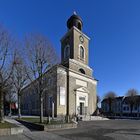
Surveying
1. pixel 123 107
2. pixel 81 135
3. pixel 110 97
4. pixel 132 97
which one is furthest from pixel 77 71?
pixel 123 107

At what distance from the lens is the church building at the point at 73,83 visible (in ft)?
139

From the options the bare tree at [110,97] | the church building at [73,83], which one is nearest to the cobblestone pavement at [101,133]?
the church building at [73,83]

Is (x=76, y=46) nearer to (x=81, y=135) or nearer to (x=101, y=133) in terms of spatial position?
(x=101, y=133)

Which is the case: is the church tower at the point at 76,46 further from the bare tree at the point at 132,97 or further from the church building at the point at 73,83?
the bare tree at the point at 132,97

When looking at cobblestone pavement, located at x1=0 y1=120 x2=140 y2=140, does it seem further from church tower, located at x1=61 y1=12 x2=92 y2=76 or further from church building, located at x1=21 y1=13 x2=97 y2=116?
church tower, located at x1=61 y1=12 x2=92 y2=76

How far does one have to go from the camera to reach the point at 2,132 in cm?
1515

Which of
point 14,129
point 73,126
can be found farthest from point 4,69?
point 73,126

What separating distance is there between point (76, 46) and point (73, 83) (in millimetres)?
9762

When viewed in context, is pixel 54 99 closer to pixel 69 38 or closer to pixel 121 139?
pixel 69 38

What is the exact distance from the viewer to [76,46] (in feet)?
166

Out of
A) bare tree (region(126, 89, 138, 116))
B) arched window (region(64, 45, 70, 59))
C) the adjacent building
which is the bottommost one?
the adjacent building

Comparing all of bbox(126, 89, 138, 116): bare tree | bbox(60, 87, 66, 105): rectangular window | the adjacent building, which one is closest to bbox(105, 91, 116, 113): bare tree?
the adjacent building

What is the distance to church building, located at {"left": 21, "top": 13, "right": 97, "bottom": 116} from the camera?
42.5m

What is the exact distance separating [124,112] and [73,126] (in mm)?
74315
